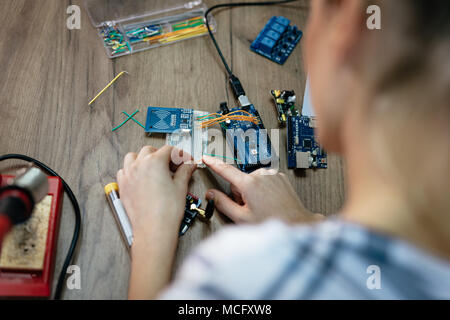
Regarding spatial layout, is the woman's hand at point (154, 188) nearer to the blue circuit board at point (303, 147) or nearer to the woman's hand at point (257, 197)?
the woman's hand at point (257, 197)

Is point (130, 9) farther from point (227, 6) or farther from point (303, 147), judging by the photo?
point (303, 147)

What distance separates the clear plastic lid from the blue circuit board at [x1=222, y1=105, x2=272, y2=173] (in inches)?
17.0

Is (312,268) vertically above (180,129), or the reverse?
(180,129)

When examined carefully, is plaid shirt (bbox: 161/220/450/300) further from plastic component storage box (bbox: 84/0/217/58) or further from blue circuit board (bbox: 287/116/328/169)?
plastic component storage box (bbox: 84/0/217/58)

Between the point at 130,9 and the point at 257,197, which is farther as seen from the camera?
the point at 130,9

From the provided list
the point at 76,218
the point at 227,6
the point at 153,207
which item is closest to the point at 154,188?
the point at 153,207

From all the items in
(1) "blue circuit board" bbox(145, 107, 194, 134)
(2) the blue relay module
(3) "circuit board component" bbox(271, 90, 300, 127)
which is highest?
(2) the blue relay module

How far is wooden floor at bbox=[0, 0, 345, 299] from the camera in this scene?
839 millimetres

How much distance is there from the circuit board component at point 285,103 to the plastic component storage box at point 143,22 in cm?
33

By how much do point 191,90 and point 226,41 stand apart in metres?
0.22

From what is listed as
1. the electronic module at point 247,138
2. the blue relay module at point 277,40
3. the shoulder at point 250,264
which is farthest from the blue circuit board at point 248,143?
the shoulder at point 250,264

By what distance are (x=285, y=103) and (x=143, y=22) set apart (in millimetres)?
530

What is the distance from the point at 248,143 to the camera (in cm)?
96

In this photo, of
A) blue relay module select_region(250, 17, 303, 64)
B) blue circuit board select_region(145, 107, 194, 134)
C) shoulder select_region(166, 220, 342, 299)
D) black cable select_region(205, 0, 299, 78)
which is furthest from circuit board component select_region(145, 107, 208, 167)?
shoulder select_region(166, 220, 342, 299)
